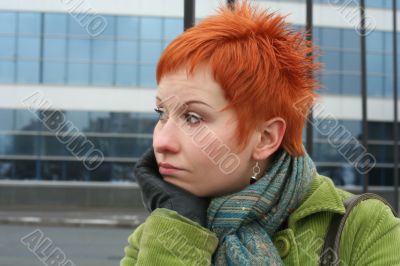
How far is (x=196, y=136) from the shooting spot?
1136 mm

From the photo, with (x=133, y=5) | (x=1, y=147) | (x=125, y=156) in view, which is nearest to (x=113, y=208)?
(x=125, y=156)

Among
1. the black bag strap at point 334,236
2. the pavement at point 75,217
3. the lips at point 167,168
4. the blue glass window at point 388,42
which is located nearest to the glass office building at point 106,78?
the blue glass window at point 388,42

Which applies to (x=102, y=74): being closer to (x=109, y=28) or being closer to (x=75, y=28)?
(x=109, y=28)

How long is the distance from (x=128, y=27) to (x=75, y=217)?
6043 mm

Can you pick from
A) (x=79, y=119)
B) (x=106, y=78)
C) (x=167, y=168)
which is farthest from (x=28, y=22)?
(x=167, y=168)

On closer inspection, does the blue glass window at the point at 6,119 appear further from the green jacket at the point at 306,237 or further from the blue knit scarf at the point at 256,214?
the blue knit scarf at the point at 256,214

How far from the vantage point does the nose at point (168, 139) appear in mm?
1136

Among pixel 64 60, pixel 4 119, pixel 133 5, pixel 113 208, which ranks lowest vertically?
pixel 113 208

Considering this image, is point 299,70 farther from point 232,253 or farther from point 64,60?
point 64,60

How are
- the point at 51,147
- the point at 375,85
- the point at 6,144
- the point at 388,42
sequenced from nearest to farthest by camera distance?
1. the point at 6,144
2. the point at 51,147
3. the point at 375,85
4. the point at 388,42

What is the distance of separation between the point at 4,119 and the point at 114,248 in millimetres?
9350

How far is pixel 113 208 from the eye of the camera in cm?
2047

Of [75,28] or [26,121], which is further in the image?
[26,121]

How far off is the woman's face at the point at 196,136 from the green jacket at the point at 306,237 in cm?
8
